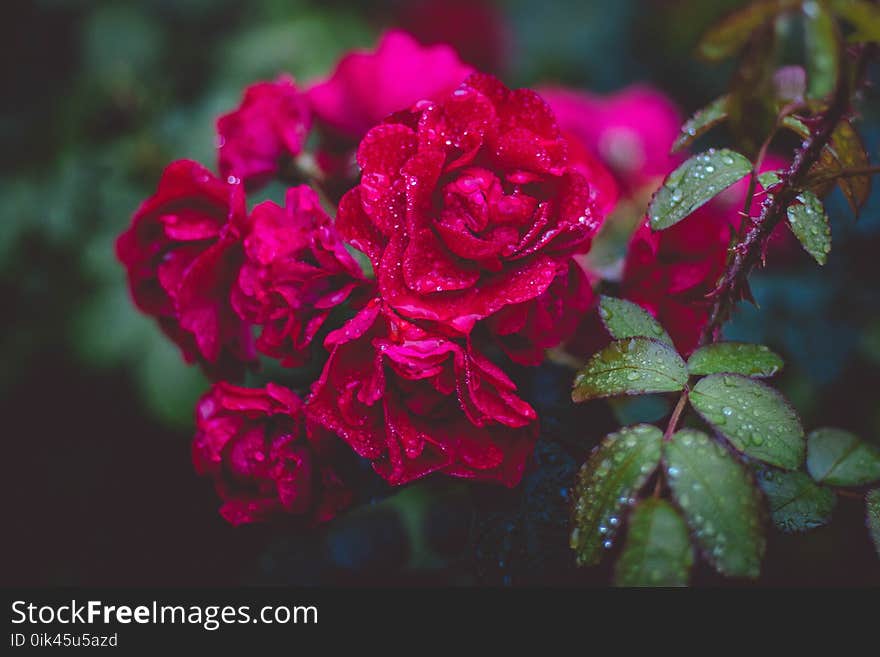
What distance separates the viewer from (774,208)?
53 centimetres

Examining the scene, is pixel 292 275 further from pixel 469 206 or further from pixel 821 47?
pixel 821 47

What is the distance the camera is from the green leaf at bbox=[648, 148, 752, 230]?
1.75ft

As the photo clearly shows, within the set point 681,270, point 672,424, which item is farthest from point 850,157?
point 672,424

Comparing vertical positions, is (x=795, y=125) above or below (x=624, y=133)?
above

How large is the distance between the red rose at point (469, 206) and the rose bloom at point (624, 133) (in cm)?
62

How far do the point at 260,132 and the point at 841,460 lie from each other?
63cm

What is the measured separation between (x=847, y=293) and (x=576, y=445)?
55cm

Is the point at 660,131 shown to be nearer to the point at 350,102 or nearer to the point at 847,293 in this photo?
the point at 847,293

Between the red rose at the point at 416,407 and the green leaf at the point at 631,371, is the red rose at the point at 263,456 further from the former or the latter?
the green leaf at the point at 631,371

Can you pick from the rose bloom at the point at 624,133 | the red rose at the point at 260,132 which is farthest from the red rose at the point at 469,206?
the rose bloom at the point at 624,133

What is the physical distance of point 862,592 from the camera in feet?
1.99

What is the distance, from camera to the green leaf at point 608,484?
481mm

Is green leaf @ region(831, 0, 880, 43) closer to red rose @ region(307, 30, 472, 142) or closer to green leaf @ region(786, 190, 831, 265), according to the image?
green leaf @ region(786, 190, 831, 265)

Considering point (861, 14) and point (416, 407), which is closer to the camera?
point (861, 14)
